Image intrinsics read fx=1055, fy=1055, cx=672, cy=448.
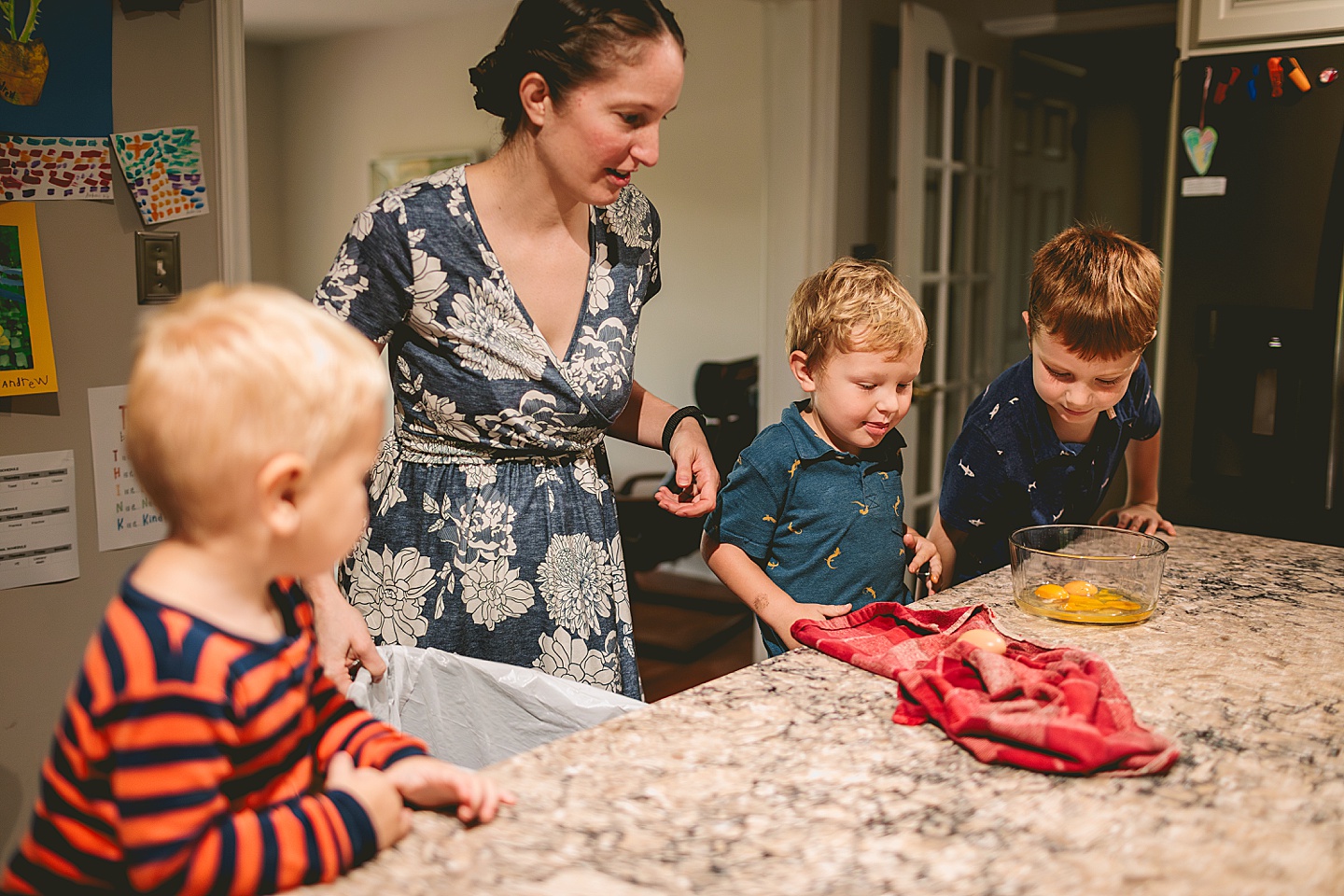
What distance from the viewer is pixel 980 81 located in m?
3.80

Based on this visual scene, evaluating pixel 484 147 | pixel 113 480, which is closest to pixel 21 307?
pixel 113 480

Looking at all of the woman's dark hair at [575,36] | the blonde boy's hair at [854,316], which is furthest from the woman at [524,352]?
the blonde boy's hair at [854,316]

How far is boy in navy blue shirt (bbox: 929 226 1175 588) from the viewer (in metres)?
1.52

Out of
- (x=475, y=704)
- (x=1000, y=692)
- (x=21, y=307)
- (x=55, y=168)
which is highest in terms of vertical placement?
(x=55, y=168)

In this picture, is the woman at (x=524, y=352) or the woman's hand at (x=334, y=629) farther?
the woman at (x=524, y=352)

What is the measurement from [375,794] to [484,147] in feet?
18.1

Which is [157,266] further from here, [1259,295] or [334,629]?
[1259,295]

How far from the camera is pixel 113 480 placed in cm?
193

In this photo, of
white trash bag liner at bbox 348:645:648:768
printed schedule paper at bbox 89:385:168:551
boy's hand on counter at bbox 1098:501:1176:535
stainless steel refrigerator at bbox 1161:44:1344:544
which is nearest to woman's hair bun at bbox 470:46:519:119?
white trash bag liner at bbox 348:645:648:768

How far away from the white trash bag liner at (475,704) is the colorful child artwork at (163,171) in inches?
44.2

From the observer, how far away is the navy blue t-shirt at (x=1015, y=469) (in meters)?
1.68

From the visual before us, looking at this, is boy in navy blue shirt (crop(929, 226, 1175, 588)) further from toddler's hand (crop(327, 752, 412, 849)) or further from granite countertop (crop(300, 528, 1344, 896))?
toddler's hand (crop(327, 752, 412, 849))

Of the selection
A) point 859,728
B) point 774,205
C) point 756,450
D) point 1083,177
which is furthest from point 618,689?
point 1083,177

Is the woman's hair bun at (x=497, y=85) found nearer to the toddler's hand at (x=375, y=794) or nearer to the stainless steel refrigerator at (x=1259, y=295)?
the toddler's hand at (x=375, y=794)
